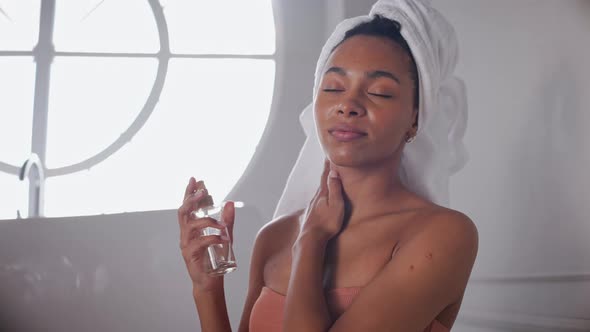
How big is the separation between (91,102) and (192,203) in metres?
1.54

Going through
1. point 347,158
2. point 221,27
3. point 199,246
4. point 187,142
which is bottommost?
point 199,246

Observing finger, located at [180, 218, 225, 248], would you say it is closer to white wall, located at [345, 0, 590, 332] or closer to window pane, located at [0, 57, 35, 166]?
white wall, located at [345, 0, 590, 332]

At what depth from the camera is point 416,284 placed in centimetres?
83

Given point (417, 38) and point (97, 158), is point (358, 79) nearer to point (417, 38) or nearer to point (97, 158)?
point (417, 38)

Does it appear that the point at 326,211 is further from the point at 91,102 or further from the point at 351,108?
the point at 91,102

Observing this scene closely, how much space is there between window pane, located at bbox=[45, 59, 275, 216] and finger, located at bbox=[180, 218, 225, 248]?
4.43ft

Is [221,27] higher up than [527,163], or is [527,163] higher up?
[221,27]

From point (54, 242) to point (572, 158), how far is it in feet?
4.86

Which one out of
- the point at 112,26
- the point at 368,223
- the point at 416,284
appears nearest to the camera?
the point at 416,284

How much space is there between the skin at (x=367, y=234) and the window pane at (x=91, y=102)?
57.6 inches

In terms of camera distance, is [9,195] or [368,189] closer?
[368,189]

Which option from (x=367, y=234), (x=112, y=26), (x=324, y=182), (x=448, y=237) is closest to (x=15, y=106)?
(x=112, y=26)

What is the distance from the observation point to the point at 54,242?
6.25ft

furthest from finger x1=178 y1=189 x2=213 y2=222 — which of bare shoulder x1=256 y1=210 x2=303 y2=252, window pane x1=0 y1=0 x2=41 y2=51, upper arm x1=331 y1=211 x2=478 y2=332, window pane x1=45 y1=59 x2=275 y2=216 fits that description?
window pane x1=0 y1=0 x2=41 y2=51
